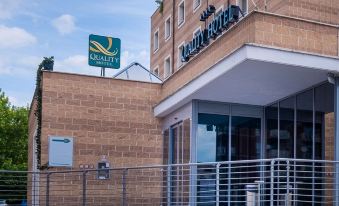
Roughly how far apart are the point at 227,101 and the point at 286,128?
194cm

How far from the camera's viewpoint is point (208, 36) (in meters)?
19.5

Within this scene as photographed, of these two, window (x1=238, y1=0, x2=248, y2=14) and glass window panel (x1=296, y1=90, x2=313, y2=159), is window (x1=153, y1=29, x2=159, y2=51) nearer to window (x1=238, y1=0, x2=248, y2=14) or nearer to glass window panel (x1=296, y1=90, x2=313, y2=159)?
window (x1=238, y1=0, x2=248, y2=14)

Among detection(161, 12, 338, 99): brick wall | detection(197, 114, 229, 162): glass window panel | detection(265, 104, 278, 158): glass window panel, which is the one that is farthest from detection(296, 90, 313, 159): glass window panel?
detection(197, 114, 229, 162): glass window panel

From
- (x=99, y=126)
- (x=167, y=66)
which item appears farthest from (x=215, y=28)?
(x=167, y=66)

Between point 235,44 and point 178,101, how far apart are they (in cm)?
393

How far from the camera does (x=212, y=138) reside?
712 inches

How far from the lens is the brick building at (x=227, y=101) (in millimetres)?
14359

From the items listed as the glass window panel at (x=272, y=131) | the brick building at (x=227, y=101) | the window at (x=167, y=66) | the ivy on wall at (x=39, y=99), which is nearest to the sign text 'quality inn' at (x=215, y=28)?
the brick building at (x=227, y=101)

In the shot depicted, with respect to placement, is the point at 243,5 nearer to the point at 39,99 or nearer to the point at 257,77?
the point at 39,99

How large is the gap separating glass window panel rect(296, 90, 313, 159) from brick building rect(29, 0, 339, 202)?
3cm

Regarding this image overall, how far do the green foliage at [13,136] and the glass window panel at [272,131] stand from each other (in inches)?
1563

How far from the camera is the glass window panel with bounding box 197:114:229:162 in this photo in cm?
1797

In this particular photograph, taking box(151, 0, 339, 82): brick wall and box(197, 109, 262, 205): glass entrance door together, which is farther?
box(151, 0, 339, 82): brick wall

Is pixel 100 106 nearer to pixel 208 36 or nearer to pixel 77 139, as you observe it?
pixel 77 139
